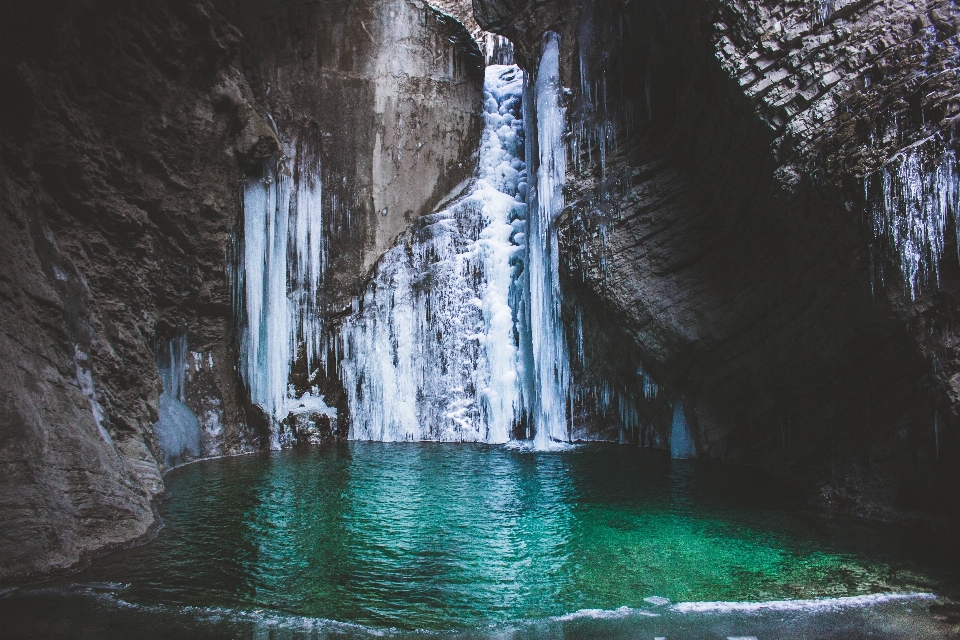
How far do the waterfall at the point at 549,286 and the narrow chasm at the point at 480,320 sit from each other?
96 mm

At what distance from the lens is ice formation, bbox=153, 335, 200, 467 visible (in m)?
12.4

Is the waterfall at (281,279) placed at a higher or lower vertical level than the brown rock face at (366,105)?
lower

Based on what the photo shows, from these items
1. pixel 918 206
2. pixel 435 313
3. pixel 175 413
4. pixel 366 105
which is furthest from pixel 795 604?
pixel 366 105

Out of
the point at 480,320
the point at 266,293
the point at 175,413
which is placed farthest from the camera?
the point at 480,320

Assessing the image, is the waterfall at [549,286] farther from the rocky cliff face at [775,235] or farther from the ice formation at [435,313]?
the rocky cliff face at [775,235]

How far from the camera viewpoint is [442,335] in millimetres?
16547

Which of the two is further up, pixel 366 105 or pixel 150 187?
pixel 366 105

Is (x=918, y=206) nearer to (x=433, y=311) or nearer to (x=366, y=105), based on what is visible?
(x=433, y=311)

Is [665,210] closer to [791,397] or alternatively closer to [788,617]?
[791,397]

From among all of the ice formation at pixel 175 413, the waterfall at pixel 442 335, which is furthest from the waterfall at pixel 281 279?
the ice formation at pixel 175 413

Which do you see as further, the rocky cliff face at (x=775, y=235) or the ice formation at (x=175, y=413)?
the ice formation at (x=175, y=413)

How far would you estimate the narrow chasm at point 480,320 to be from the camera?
6.01m

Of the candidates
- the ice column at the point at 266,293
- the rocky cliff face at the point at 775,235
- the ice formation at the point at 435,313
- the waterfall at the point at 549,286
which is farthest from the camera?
the ice column at the point at 266,293

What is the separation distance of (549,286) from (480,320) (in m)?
2.45
